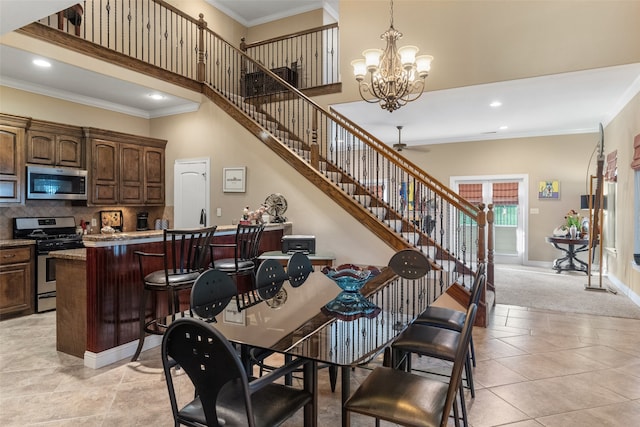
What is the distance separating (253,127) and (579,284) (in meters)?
5.99

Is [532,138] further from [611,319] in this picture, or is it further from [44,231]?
[44,231]

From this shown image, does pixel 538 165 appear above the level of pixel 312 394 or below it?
above

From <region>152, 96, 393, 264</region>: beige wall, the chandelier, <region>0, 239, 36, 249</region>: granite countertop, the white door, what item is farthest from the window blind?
<region>0, 239, 36, 249</region>: granite countertop

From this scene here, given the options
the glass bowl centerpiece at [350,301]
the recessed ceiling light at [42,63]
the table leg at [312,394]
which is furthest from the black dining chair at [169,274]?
the recessed ceiling light at [42,63]

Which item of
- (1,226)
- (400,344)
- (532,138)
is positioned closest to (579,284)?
(532,138)

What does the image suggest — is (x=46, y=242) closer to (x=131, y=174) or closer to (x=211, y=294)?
(x=131, y=174)

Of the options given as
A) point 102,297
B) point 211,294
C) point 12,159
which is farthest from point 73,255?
point 12,159

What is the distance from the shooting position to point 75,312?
10.8ft

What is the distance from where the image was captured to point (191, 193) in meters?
6.16

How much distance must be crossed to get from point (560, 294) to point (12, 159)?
7766mm

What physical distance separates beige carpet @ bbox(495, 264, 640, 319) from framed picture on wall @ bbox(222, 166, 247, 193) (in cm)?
408

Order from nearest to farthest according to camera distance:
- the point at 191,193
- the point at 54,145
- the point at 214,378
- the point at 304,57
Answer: the point at 214,378 → the point at 54,145 → the point at 191,193 → the point at 304,57

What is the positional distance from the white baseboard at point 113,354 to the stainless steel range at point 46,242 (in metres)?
1.99

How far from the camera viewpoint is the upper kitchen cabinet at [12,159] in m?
4.47
